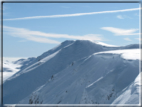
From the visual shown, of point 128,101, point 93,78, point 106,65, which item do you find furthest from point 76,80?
point 128,101

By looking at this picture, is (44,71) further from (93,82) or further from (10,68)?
(10,68)

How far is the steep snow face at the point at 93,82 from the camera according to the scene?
1880 centimetres

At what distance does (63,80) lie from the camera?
2641 cm

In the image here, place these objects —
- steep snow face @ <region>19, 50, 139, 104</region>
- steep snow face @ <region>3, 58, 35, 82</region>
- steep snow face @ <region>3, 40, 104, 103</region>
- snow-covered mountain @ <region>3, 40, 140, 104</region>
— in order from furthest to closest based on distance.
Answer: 1. steep snow face @ <region>3, 58, 35, 82</region>
2. steep snow face @ <region>3, 40, 104, 103</region>
3. steep snow face @ <region>19, 50, 139, 104</region>
4. snow-covered mountain @ <region>3, 40, 140, 104</region>

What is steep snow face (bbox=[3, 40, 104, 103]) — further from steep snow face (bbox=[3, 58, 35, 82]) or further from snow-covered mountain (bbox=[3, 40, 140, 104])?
steep snow face (bbox=[3, 58, 35, 82])

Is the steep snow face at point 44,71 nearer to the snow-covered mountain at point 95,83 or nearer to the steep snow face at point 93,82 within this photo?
the snow-covered mountain at point 95,83

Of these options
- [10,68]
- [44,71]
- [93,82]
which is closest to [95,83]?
[93,82]

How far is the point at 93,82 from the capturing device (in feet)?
69.9

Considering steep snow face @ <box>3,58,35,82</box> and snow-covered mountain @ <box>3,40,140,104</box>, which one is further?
steep snow face @ <box>3,58,35,82</box>

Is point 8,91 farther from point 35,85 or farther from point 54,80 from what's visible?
point 54,80

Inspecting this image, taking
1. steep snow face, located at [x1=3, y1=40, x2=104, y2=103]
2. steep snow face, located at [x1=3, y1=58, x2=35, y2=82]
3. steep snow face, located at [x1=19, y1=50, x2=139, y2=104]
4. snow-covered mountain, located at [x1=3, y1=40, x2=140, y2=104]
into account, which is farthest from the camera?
steep snow face, located at [x1=3, y1=58, x2=35, y2=82]

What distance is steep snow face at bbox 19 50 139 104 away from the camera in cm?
1880

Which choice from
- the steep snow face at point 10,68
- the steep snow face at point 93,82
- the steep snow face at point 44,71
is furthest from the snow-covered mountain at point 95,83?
the steep snow face at point 10,68

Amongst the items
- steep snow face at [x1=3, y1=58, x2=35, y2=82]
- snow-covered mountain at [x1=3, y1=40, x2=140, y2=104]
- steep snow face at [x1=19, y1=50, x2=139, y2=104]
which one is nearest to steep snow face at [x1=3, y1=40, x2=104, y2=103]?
snow-covered mountain at [x1=3, y1=40, x2=140, y2=104]
